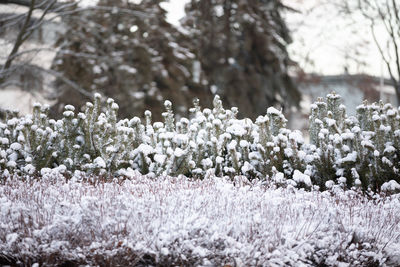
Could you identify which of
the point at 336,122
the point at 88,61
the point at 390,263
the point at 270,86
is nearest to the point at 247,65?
the point at 270,86

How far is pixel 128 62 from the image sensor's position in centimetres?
1566

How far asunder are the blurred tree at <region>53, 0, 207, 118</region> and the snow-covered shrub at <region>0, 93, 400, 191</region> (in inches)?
328

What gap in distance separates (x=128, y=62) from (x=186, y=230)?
12.8 metres

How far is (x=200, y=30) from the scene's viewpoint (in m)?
17.8

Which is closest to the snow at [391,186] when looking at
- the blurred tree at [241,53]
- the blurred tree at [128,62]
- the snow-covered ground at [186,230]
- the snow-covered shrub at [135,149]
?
the snow-covered shrub at [135,149]

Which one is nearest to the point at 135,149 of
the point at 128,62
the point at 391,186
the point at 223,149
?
the point at 223,149

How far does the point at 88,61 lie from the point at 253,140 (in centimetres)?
1017

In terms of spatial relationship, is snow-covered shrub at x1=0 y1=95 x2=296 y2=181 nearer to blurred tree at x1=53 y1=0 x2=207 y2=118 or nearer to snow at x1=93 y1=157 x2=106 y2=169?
snow at x1=93 y1=157 x2=106 y2=169

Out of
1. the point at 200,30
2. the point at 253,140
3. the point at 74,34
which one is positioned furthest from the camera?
the point at 200,30

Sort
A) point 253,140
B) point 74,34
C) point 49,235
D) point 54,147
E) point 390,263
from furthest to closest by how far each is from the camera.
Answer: point 74,34
point 253,140
point 54,147
point 390,263
point 49,235

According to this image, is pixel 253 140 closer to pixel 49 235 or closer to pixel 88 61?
pixel 49 235

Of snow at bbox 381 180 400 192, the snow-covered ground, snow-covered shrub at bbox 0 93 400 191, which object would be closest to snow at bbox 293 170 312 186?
snow-covered shrub at bbox 0 93 400 191

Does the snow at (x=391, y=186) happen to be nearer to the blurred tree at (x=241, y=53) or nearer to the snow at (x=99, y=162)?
the snow at (x=99, y=162)

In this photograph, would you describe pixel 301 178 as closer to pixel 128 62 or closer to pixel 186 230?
pixel 186 230
